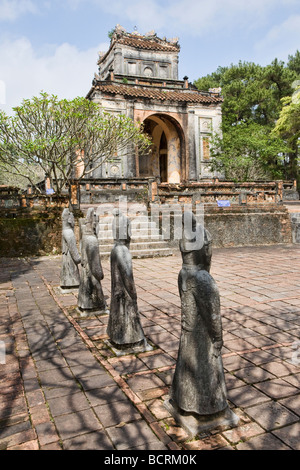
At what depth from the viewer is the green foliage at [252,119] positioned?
2033 cm

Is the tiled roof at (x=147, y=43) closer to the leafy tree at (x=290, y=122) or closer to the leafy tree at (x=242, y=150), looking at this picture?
the leafy tree at (x=242, y=150)

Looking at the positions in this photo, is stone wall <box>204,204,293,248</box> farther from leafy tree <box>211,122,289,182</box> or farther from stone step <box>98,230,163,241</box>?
leafy tree <box>211,122,289,182</box>

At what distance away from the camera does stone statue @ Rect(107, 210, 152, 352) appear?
415 cm

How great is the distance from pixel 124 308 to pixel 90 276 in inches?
55.3

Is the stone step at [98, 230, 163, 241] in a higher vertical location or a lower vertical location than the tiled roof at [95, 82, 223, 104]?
lower

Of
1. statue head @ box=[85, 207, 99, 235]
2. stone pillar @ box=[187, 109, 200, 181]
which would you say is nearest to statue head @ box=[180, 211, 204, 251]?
statue head @ box=[85, 207, 99, 235]

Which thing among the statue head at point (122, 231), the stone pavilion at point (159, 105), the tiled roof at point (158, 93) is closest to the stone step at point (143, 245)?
the statue head at point (122, 231)

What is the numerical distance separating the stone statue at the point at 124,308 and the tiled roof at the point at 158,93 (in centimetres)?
1801

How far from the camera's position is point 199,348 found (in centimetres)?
281

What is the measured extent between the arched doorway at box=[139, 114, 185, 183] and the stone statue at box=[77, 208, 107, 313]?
1804 cm

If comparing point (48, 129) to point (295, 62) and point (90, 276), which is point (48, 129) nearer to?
point (90, 276)

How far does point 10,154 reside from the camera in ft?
42.7
